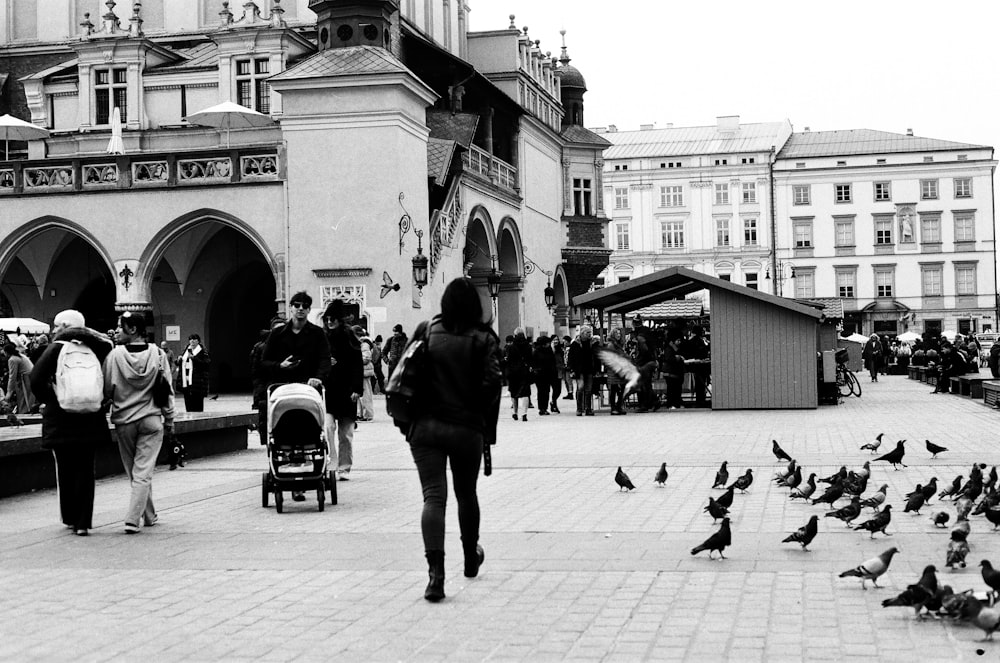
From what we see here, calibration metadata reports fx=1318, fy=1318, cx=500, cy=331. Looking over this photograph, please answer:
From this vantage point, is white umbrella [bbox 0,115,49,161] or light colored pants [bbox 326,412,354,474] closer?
light colored pants [bbox 326,412,354,474]

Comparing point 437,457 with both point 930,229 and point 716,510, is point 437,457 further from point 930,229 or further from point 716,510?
point 930,229

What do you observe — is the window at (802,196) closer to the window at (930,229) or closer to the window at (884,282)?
the window at (884,282)

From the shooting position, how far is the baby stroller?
11.8 meters

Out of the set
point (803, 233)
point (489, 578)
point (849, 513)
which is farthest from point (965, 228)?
point (489, 578)

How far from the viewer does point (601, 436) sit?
814 inches

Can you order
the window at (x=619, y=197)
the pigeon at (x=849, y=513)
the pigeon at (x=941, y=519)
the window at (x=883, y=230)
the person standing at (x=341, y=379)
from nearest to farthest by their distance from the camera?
1. the pigeon at (x=849, y=513)
2. the pigeon at (x=941, y=519)
3. the person standing at (x=341, y=379)
4. the window at (x=883, y=230)
5. the window at (x=619, y=197)

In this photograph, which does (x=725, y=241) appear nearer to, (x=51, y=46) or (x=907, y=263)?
(x=907, y=263)

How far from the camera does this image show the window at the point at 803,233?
9775 centimetres

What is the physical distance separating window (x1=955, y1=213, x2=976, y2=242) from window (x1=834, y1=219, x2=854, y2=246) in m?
7.35

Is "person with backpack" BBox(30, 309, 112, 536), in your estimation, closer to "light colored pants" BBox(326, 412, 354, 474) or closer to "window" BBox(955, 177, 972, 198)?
"light colored pants" BBox(326, 412, 354, 474)

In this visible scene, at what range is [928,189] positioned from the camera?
3784 inches

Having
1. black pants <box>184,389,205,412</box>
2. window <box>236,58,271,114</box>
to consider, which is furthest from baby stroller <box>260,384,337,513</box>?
window <box>236,58,271,114</box>

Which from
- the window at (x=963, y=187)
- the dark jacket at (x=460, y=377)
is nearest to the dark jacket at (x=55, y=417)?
the dark jacket at (x=460, y=377)

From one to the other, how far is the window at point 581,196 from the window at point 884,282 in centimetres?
4380
